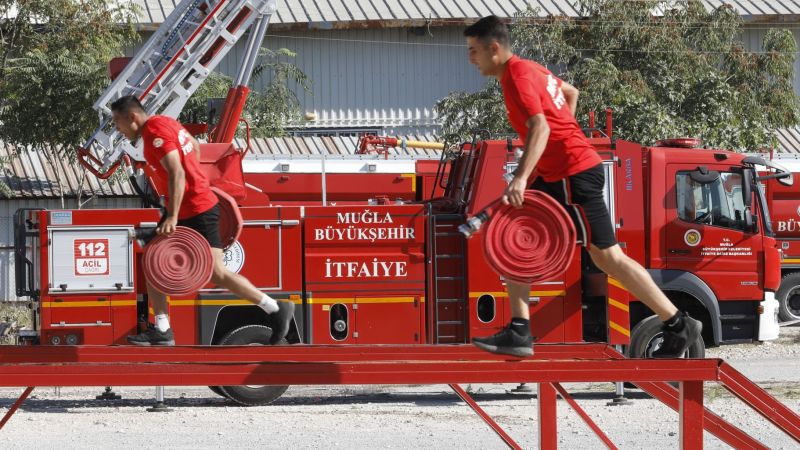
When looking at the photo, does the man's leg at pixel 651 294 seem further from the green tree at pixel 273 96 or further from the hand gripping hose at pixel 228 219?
the green tree at pixel 273 96

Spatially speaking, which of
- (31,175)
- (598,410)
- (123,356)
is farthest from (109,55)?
(123,356)

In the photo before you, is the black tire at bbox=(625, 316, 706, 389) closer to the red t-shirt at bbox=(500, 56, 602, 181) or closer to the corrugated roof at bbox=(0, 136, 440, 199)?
the red t-shirt at bbox=(500, 56, 602, 181)

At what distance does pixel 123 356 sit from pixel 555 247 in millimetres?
2660

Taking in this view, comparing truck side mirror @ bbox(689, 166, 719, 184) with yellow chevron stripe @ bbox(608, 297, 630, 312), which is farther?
truck side mirror @ bbox(689, 166, 719, 184)

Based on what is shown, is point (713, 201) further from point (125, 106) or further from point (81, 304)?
point (125, 106)

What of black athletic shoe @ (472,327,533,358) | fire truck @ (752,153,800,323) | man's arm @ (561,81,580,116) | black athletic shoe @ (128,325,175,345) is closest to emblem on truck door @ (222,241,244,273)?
black athletic shoe @ (128,325,175,345)

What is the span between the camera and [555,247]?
265 inches

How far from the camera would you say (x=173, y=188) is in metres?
8.22

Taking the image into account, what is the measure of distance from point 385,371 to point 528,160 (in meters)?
1.36

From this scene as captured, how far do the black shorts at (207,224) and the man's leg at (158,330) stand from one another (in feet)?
1.73

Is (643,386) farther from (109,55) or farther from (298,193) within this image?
(109,55)

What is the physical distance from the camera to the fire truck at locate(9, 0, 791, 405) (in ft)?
41.9

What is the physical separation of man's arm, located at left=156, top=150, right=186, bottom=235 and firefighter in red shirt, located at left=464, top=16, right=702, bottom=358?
235 cm

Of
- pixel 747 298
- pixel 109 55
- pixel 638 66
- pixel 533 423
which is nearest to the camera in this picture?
pixel 533 423
